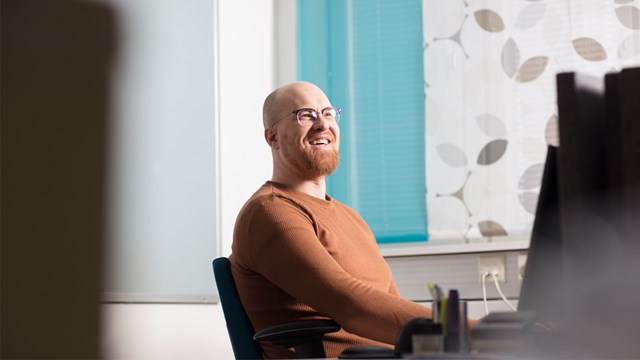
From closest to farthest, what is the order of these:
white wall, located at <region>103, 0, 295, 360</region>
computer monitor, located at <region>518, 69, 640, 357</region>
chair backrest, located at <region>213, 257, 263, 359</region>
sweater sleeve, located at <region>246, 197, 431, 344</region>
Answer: computer monitor, located at <region>518, 69, 640, 357</region>, sweater sleeve, located at <region>246, 197, 431, 344</region>, chair backrest, located at <region>213, 257, 263, 359</region>, white wall, located at <region>103, 0, 295, 360</region>

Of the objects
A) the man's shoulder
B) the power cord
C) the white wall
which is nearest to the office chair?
the man's shoulder

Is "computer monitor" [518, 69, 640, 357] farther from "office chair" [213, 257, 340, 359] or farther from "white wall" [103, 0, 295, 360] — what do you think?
"white wall" [103, 0, 295, 360]

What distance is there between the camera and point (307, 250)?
1.96 m

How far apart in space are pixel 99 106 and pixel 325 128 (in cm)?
193

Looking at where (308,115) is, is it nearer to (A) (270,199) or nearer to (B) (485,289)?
(A) (270,199)

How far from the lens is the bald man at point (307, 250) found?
1842mm

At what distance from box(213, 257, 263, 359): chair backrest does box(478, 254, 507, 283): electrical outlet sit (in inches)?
54.1

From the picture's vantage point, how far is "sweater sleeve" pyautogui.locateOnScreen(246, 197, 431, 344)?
1792 mm

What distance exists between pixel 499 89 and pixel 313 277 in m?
1.60

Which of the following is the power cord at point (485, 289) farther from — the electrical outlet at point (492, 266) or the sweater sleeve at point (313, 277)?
the sweater sleeve at point (313, 277)

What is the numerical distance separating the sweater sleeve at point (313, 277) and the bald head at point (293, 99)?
0.43m

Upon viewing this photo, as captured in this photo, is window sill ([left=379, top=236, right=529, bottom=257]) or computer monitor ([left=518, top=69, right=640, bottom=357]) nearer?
computer monitor ([left=518, top=69, right=640, bottom=357])

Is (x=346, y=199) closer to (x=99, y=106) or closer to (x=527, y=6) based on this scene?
(x=527, y=6)

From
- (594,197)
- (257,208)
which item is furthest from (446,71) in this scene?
(594,197)
